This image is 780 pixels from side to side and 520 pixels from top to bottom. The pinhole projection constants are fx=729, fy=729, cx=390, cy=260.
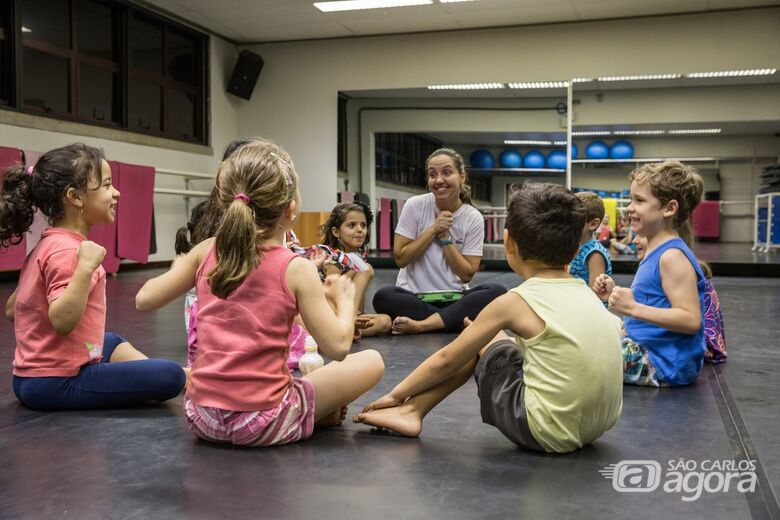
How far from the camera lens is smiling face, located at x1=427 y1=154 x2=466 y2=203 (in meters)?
3.11

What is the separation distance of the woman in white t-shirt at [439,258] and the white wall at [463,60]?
5435mm

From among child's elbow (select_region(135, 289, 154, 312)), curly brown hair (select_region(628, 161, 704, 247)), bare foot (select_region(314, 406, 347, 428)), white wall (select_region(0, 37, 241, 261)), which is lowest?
bare foot (select_region(314, 406, 347, 428))

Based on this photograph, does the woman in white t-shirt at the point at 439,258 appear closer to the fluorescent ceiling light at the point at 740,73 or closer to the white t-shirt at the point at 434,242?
the white t-shirt at the point at 434,242

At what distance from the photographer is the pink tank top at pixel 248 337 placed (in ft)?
4.69

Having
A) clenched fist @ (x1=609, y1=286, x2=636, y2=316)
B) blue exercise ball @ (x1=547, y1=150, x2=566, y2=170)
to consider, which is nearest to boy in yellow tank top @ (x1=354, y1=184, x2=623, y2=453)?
clenched fist @ (x1=609, y1=286, x2=636, y2=316)

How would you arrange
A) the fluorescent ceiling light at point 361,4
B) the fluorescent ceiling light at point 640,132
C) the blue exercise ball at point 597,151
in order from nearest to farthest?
1. the fluorescent ceiling light at point 361,4
2. the fluorescent ceiling light at point 640,132
3. the blue exercise ball at point 597,151

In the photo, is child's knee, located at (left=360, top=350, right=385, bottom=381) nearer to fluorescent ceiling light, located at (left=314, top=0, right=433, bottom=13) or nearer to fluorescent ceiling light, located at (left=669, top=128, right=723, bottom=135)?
fluorescent ceiling light, located at (left=314, top=0, right=433, bottom=13)

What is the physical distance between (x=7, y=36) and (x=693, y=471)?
606 centimetres

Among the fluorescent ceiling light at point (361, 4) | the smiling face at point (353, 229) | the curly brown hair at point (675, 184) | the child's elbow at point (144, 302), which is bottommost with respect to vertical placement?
the child's elbow at point (144, 302)

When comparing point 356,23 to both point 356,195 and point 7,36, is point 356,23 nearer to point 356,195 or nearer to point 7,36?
point 356,195

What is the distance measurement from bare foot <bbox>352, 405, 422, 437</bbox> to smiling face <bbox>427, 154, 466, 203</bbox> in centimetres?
165

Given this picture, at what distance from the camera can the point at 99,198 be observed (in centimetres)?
183

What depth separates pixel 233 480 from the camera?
1.31m

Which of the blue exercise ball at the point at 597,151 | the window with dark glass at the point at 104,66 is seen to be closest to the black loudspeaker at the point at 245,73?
the window with dark glass at the point at 104,66
